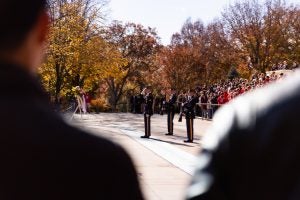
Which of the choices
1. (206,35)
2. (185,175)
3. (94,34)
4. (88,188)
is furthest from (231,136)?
(206,35)

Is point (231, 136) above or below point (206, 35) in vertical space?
below

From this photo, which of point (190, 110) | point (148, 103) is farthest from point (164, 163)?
point (148, 103)

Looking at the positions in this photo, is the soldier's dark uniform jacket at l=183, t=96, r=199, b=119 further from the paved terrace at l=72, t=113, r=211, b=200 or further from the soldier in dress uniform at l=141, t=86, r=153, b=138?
the soldier in dress uniform at l=141, t=86, r=153, b=138

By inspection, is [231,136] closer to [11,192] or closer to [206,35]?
[11,192]

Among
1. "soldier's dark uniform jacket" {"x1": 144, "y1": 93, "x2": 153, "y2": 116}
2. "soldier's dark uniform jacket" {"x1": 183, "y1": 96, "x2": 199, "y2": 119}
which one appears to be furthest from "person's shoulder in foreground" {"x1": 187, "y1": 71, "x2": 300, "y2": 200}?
"soldier's dark uniform jacket" {"x1": 144, "y1": 93, "x2": 153, "y2": 116}

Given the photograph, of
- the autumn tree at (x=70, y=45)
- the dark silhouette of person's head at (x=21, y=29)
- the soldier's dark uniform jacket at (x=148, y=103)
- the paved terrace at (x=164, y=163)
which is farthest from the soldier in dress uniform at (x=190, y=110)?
the dark silhouette of person's head at (x=21, y=29)

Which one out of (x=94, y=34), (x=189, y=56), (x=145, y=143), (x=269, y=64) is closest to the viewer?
(x=145, y=143)

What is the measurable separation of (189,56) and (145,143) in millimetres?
38912

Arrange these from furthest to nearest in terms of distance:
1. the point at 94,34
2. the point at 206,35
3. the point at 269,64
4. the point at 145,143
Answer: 1. the point at 206,35
2. the point at 269,64
3. the point at 94,34
4. the point at 145,143

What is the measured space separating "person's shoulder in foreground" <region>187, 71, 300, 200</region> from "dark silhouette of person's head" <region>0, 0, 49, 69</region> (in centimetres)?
45

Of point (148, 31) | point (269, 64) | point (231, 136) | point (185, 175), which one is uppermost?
point (148, 31)

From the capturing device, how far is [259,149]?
51.0 inches

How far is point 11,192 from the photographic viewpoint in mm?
1287

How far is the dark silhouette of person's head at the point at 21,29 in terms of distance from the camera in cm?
137
